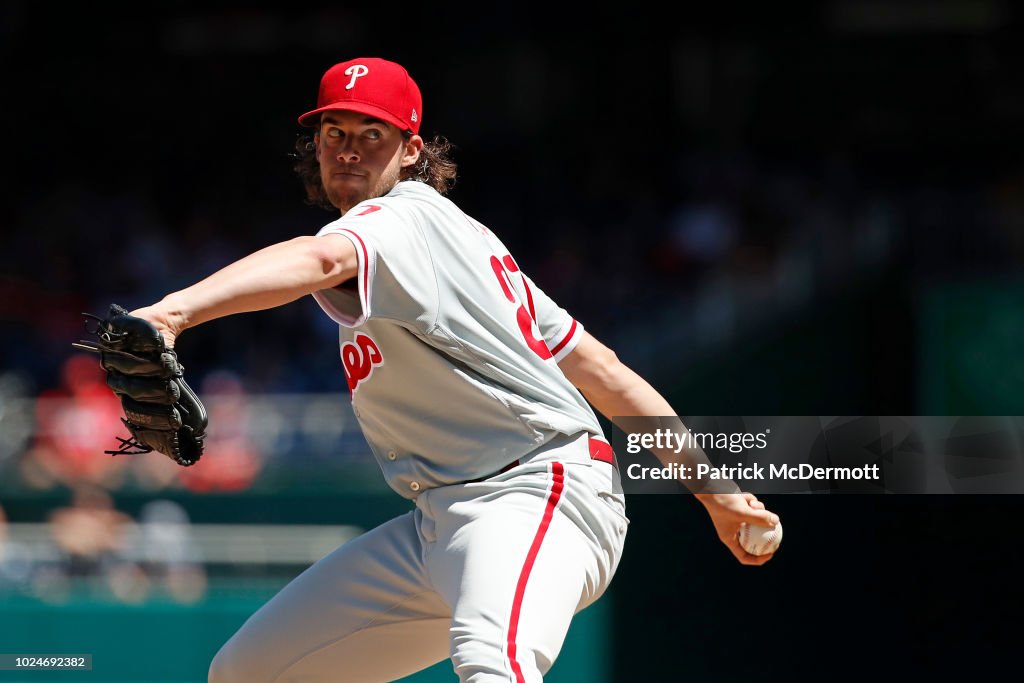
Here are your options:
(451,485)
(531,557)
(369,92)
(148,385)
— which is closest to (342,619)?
(451,485)

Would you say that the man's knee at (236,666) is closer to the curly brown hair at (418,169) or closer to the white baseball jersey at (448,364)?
the white baseball jersey at (448,364)

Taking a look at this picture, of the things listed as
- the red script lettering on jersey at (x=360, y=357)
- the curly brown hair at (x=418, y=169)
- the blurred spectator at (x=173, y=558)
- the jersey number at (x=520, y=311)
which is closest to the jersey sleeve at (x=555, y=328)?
the jersey number at (x=520, y=311)

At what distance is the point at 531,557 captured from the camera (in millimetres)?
2471

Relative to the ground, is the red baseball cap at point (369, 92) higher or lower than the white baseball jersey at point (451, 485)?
higher

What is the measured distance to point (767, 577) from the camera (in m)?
4.72

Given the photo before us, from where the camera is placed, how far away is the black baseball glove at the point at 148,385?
1950mm

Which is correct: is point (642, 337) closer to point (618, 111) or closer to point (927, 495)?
point (927, 495)

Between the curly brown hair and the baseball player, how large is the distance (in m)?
0.14

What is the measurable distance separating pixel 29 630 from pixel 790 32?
27.2 feet

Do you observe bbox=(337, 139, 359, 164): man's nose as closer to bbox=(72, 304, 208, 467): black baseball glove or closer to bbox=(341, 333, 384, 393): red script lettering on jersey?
bbox=(341, 333, 384, 393): red script lettering on jersey

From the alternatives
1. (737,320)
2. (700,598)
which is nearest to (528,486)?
(700,598)

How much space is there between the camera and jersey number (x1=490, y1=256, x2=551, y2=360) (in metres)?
2.69

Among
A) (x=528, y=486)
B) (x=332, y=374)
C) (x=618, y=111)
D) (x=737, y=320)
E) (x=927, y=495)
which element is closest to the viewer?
(x=528, y=486)

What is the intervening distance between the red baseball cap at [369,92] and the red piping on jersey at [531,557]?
2.72ft
